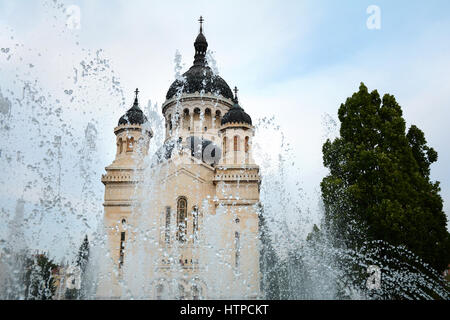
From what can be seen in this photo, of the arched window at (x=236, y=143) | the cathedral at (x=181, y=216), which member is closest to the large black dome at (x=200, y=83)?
the cathedral at (x=181, y=216)

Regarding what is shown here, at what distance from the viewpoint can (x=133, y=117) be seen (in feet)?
75.3

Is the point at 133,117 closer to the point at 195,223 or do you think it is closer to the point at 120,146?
the point at 120,146

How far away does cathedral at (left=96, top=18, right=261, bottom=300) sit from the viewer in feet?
58.7

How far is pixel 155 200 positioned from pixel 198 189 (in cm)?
216

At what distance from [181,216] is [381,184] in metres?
9.49

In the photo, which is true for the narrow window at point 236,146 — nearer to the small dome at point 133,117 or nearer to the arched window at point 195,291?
the small dome at point 133,117

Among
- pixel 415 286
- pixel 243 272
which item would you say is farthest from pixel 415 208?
pixel 243 272

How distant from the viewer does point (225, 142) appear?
72.0ft

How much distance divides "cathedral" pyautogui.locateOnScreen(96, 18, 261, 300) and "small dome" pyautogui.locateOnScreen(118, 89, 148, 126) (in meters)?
0.05

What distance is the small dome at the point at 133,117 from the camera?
2289 centimetres

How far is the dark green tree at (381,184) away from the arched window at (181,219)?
7134 millimetres

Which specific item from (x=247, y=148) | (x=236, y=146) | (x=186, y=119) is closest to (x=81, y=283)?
(x=236, y=146)

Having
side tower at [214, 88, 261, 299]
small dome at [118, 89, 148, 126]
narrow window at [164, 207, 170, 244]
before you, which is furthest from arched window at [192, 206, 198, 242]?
small dome at [118, 89, 148, 126]
